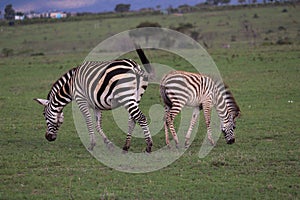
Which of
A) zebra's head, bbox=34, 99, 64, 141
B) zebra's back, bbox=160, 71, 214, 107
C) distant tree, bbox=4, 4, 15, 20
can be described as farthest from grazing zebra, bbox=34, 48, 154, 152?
distant tree, bbox=4, 4, 15, 20

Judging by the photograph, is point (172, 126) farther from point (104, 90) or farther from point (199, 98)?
point (104, 90)

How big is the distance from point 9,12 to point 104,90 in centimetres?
6753

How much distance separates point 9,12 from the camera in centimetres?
7288

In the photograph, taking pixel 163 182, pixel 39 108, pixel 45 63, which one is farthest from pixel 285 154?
pixel 45 63

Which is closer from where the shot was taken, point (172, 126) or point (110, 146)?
point (172, 126)

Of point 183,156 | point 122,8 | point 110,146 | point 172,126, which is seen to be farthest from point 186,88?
point 122,8

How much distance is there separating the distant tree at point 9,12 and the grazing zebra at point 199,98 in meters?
63.4

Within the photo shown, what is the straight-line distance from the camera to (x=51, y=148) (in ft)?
33.2

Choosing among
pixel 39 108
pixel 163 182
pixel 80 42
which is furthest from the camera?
pixel 80 42

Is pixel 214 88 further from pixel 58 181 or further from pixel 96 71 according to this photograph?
pixel 58 181

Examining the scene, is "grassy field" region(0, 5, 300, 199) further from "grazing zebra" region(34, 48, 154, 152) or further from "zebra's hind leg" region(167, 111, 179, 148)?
"grazing zebra" region(34, 48, 154, 152)

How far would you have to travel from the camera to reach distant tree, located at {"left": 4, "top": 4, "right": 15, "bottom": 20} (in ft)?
229

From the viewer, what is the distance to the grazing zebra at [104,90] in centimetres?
920

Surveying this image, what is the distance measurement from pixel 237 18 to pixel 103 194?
4984cm
